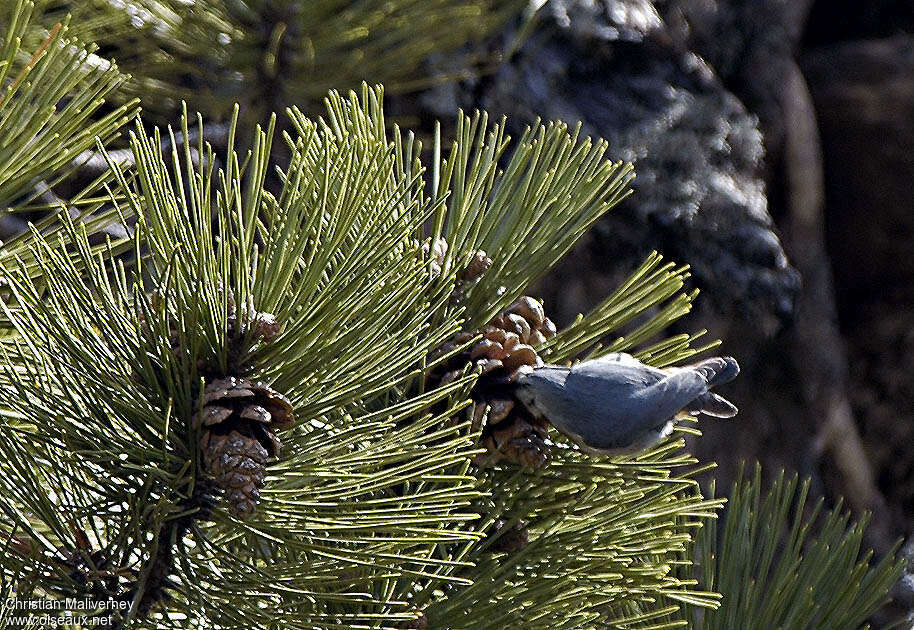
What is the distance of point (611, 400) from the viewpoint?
55 centimetres

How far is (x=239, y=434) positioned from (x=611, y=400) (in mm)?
196

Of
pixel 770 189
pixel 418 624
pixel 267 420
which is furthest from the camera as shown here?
pixel 770 189

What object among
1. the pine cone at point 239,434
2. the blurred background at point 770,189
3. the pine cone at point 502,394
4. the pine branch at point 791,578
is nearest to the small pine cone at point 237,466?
the pine cone at point 239,434

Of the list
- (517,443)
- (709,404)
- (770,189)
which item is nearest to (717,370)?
(709,404)

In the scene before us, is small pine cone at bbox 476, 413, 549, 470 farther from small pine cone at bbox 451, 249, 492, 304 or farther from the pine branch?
the pine branch

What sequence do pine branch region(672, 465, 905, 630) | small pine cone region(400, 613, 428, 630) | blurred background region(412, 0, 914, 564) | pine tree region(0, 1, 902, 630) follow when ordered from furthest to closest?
blurred background region(412, 0, 914, 564)
pine branch region(672, 465, 905, 630)
small pine cone region(400, 613, 428, 630)
pine tree region(0, 1, 902, 630)

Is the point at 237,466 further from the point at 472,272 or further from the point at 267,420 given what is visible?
the point at 472,272

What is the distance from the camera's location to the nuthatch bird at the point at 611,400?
1.79 feet

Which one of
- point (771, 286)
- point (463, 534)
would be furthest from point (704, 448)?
point (463, 534)

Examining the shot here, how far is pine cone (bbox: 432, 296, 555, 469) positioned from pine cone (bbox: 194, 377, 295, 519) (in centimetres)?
13

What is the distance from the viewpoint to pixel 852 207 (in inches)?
92.6

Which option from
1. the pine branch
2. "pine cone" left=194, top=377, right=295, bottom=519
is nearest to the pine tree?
"pine cone" left=194, top=377, right=295, bottom=519

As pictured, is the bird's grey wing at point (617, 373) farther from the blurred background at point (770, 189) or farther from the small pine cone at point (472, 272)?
the blurred background at point (770, 189)

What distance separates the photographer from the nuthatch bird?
21.5 inches
